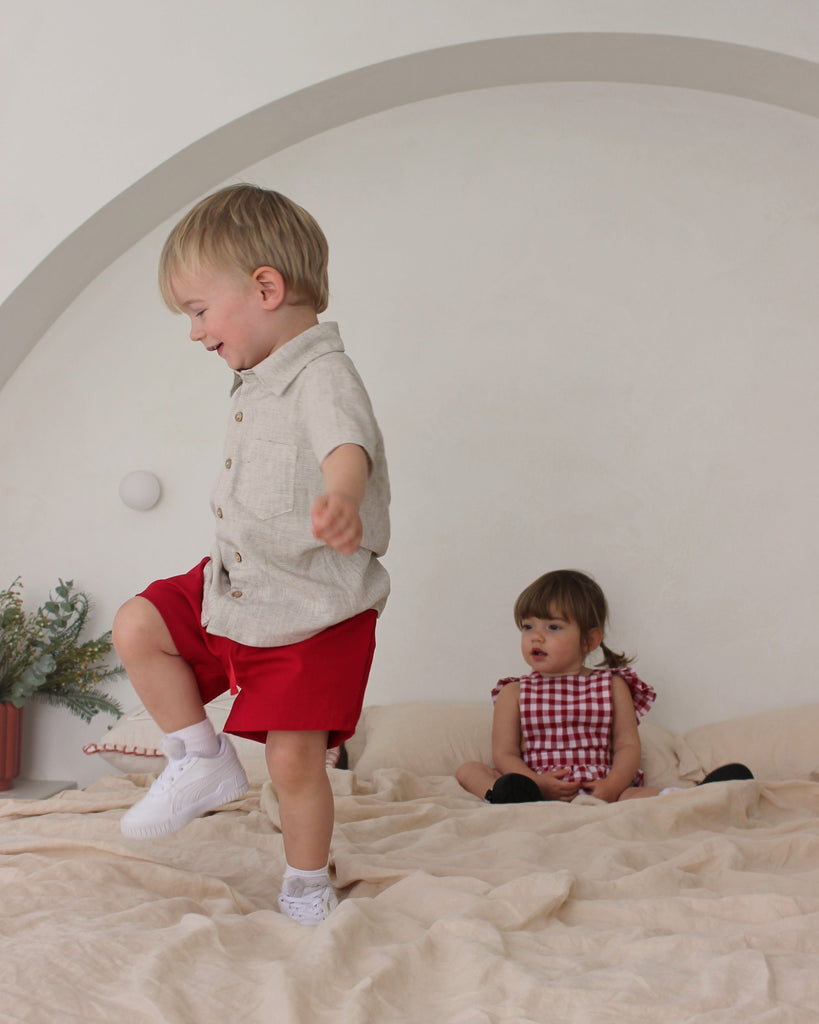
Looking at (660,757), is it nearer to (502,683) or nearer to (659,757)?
A: (659,757)

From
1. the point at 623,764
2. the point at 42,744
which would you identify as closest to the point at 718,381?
the point at 623,764

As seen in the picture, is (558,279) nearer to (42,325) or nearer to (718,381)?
(718,381)

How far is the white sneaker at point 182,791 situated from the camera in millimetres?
1294

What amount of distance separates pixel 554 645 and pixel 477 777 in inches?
14.9

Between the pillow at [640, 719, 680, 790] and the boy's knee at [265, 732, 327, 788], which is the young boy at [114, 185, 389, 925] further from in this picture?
the pillow at [640, 719, 680, 790]

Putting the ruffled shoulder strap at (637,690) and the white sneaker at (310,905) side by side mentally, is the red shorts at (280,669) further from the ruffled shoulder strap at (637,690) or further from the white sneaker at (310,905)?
the ruffled shoulder strap at (637,690)

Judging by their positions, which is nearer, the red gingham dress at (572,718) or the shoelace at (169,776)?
the shoelace at (169,776)

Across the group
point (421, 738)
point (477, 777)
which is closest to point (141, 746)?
point (421, 738)

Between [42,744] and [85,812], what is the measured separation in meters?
0.99

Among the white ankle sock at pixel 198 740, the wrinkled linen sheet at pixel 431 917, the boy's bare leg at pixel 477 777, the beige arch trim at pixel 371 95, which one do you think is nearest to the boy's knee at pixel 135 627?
the white ankle sock at pixel 198 740

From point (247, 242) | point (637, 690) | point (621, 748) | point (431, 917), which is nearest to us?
point (431, 917)

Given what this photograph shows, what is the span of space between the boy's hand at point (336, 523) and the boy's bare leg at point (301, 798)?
14.1 inches

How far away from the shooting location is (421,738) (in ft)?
7.45

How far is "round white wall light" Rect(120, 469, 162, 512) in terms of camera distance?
2.65m
